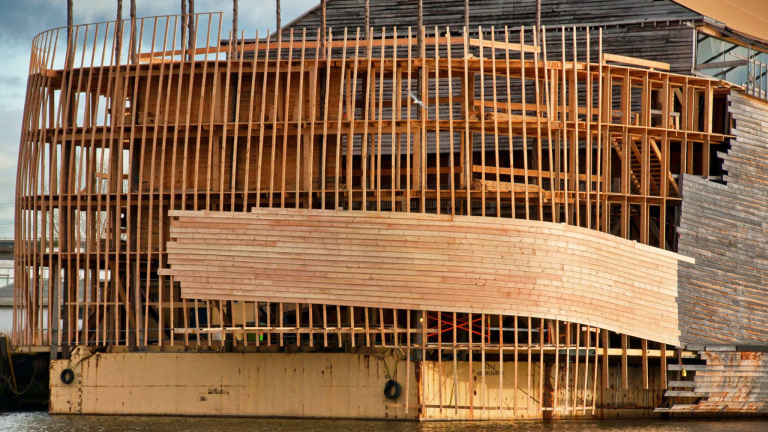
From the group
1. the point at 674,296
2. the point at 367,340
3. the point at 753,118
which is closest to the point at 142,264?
the point at 367,340

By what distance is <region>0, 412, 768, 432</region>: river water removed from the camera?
72.6 ft

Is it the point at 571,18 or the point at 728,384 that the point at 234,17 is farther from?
the point at 728,384

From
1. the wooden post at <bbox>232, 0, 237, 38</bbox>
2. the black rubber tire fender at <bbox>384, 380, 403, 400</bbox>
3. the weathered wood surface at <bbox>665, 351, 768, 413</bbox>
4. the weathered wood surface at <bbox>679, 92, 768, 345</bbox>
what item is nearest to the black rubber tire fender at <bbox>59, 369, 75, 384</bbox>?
the black rubber tire fender at <bbox>384, 380, 403, 400</bbox>

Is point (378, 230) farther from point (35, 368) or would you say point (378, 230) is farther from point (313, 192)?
point (35, 368)

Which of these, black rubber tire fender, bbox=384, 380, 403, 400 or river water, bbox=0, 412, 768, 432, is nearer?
river water, bbox=0, 412, 768, 432

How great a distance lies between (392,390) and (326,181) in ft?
19.5

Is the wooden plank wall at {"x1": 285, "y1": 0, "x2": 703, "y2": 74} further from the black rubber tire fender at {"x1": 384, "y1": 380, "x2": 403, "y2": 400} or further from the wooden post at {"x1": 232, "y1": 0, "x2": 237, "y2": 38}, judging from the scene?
the black rubber tire fender at {"x1": 384, "y1": 380, "x2": 403, "y2": 400}

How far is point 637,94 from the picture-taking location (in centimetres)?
2934

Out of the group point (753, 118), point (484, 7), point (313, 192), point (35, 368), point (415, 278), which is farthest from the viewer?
point (484, 7)

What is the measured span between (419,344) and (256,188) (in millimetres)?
6115

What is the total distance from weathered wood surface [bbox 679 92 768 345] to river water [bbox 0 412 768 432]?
99.2 inches

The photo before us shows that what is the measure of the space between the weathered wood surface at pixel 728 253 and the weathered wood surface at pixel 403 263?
2460 mm

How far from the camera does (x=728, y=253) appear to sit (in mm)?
25625

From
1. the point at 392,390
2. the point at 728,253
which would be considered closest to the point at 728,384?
the point at 728,253
